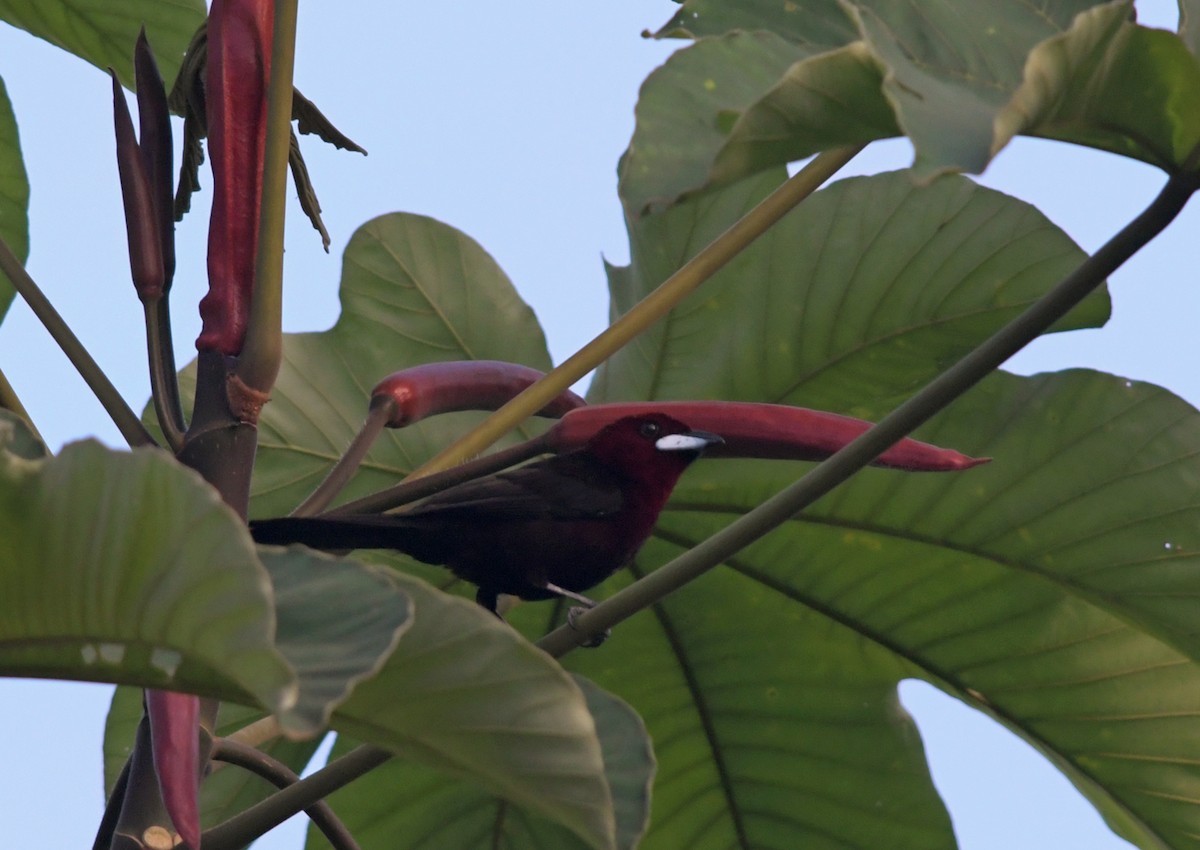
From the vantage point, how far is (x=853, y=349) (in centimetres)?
211

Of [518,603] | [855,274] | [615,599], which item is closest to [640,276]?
[855,274]

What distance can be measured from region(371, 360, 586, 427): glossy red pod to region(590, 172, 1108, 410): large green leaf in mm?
360

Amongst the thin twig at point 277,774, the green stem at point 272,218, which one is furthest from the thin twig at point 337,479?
the thin twig at point 277,774

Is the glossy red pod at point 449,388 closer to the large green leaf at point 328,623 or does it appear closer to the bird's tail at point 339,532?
the bird's tail at point 339,532

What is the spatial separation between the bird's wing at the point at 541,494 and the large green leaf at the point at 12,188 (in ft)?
2.93

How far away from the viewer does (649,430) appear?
223cm

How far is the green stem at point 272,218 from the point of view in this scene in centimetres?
147

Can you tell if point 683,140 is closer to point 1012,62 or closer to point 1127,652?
point 1012,62

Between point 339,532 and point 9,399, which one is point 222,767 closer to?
point 339,532

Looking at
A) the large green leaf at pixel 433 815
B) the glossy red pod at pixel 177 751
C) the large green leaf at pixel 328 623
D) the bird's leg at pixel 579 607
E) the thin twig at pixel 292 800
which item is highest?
the large green leaf at pixel 328 623

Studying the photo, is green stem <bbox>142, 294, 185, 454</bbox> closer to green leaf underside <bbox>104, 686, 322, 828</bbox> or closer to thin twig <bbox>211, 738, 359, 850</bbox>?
thin twig <bbox>211, 738, 359, 850</bbox>

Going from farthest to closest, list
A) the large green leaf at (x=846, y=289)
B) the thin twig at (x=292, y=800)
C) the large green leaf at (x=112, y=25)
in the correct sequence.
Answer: the large green leaf at (x=112, y=25) < the large green leaf at (x=846, y=289) < the thin twig at (x=292, y=800)

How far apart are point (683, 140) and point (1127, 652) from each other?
119cm

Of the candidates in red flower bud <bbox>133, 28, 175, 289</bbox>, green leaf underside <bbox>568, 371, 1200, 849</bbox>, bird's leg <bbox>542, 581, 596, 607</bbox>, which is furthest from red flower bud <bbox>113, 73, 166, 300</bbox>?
green leaf underside <bbox>568, 371, 1200, 849</bbox>
